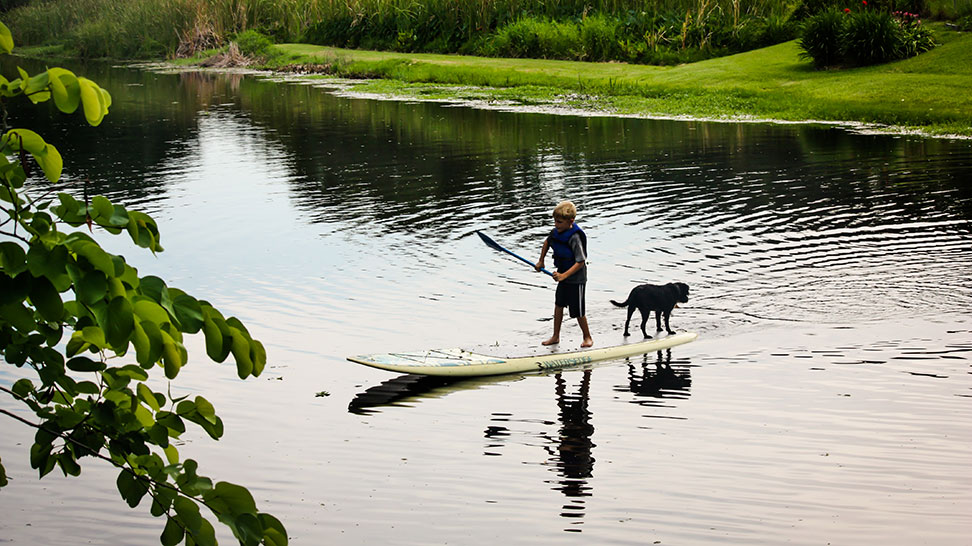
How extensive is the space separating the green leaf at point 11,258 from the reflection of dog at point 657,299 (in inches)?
353

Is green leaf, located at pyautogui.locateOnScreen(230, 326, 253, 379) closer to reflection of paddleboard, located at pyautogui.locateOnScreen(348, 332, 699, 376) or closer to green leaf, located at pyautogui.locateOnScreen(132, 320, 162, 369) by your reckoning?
green leaf, located at pyautogui.locateOnScreen(132, 320, 162, 369)

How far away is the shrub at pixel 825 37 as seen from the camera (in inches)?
1337

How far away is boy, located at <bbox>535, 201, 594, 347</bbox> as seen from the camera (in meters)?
11.0

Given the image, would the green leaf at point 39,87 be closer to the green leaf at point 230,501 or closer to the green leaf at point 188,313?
the green leaf at point 188,313

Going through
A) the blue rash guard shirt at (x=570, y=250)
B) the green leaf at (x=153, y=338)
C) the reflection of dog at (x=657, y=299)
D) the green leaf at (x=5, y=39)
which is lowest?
the reflection of dog at (x=657, y=299)

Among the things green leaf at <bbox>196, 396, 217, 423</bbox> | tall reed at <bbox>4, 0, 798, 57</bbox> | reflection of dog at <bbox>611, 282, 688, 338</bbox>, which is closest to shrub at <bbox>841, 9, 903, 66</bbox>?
tall reed at <bbox>4, 0, 798, 57</bbox>

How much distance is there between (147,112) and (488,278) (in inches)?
1022

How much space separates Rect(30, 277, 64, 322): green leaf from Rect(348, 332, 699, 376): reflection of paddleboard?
6.83 m

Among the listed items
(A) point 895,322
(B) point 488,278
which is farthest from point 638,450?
(B) point 488,278

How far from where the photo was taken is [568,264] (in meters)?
11.2

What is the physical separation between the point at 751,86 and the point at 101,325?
32.6 meters

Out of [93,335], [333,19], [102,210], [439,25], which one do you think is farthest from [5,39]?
[333,19]

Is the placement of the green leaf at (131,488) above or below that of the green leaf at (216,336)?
below

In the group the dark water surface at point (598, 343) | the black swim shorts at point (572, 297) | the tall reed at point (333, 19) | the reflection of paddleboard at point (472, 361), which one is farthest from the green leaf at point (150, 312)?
the tall reed at point (333, 19)
